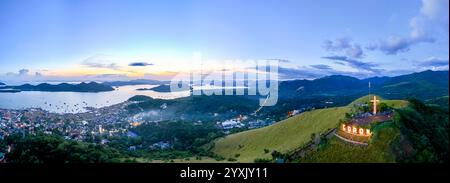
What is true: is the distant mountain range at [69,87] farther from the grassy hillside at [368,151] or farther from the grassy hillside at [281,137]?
the grassy hillside at [368,151]

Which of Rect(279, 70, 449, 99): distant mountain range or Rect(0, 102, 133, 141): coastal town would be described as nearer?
Rect(0, 102, 133, 141): coastal town

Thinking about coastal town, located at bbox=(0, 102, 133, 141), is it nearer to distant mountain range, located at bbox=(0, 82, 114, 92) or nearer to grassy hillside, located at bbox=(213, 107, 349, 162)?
distant mountain range, located at bbox=(0, 82, 114, 92)

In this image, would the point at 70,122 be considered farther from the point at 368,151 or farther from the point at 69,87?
the point at 368,151

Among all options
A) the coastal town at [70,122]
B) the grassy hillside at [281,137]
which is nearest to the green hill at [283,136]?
the grassy hillside at [281,137]

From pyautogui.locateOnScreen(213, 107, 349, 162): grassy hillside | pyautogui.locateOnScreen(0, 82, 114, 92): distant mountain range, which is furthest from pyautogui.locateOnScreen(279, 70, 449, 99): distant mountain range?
pyautogui.locateOnScreen(0, 82, 114, 92): distant mountain range
